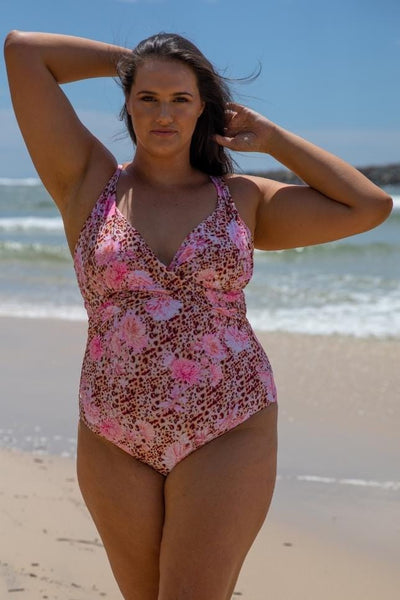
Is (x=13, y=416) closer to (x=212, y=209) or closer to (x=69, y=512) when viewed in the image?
(x=69, y=512)

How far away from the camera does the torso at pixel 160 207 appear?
2680 mm

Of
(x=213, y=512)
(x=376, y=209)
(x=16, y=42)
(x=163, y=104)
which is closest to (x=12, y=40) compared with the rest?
(x=16, y=42)

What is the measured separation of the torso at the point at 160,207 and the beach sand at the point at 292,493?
1.84 metres

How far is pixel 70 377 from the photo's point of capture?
735 cm

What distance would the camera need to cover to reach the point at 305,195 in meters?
2.93

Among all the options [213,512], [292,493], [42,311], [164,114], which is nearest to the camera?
[213,512]

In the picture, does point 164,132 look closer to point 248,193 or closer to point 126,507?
point 248,193

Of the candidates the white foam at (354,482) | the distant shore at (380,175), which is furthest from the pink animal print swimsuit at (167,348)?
the distant shore at (380,175)

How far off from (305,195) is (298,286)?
1075 cm

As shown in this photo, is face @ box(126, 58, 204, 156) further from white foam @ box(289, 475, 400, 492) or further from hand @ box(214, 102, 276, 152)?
white foam @ box(289, 475, 400, 492)

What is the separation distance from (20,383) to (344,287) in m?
7.13

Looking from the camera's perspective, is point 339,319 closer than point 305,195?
No

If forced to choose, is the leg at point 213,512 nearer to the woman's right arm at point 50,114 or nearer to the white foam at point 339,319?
the woman's right arm at point 50,114

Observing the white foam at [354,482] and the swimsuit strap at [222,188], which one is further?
the white foam at [354,482]
